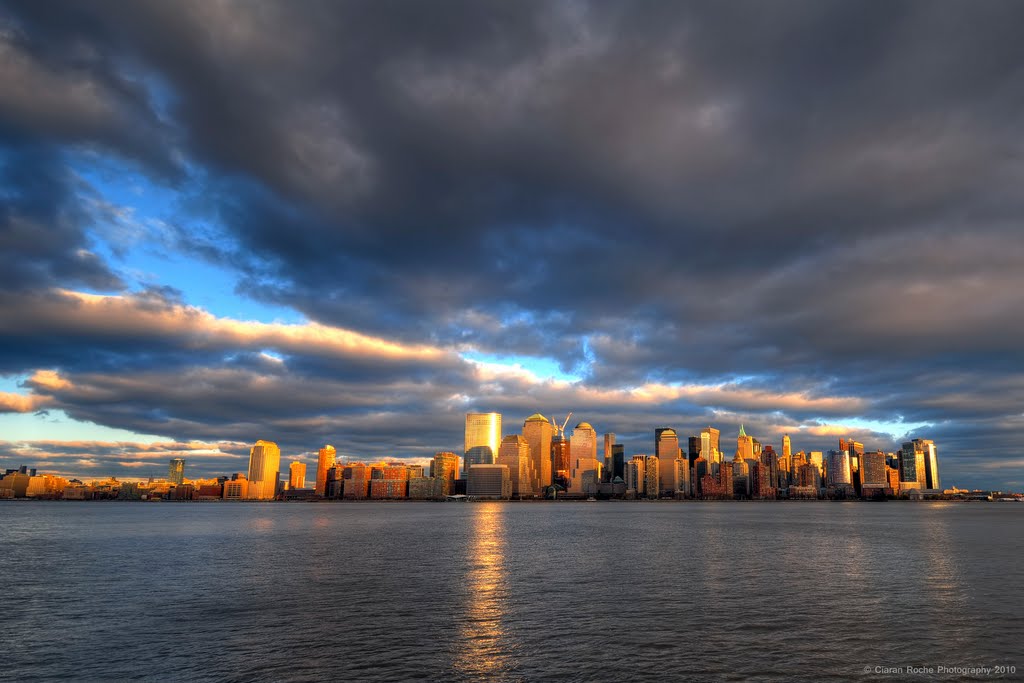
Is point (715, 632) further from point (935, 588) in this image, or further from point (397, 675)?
point (935, 588)

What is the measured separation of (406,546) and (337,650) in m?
74.7

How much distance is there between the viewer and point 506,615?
5319 cm

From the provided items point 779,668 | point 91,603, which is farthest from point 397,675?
point 91,603

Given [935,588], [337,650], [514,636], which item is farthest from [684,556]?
[337,650]

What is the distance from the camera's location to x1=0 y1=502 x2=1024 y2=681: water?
38.8m

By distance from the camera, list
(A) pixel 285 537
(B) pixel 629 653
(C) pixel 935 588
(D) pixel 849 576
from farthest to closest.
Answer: (A) pixel 285 537, (D) pixel 849 576, (C) pixel 935 588, (B) pixel 629 653

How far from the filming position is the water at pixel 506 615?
127ft

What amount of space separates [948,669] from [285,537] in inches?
4990

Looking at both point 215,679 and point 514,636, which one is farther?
point 514,636

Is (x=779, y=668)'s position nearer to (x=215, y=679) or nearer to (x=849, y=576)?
(x=215, y=679)

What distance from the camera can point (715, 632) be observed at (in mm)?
46438

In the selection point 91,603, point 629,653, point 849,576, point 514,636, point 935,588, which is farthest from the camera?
point 849,576

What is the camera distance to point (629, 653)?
41.2 meters

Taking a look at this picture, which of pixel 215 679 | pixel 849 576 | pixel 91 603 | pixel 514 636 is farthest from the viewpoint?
pixel 849 576
